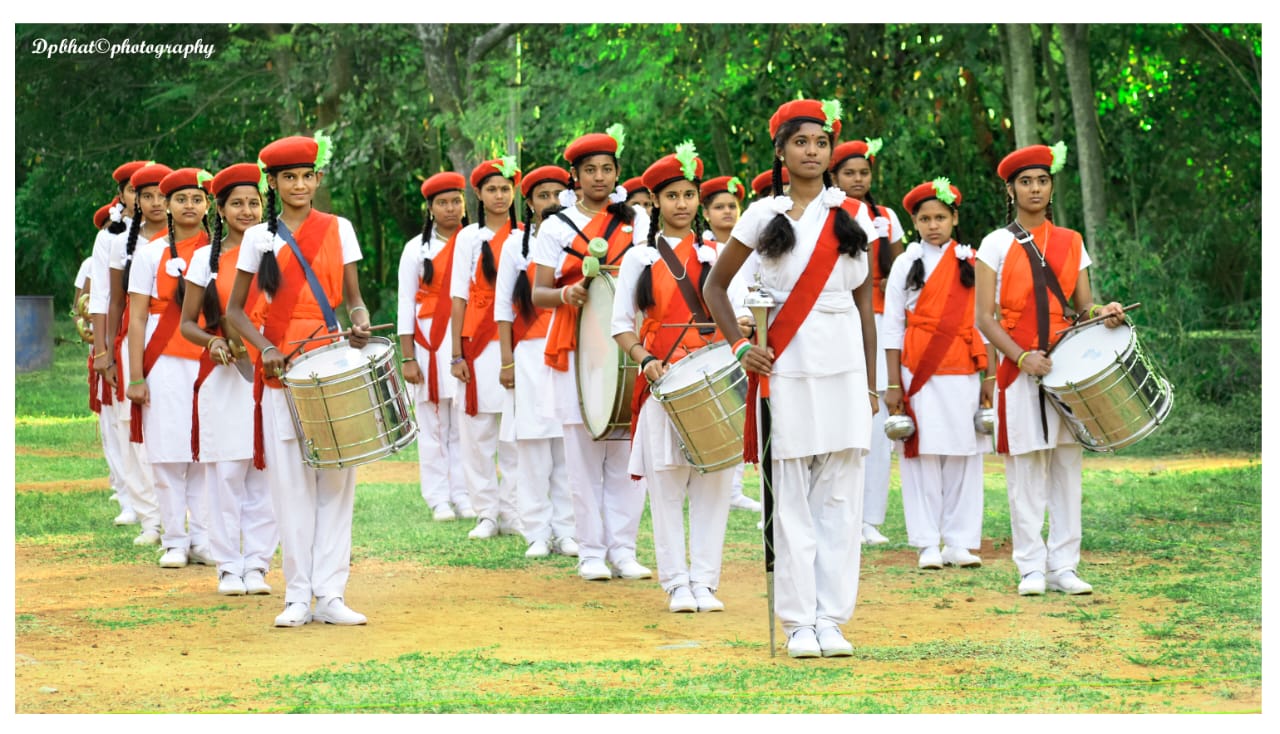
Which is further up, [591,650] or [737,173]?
[737,173]

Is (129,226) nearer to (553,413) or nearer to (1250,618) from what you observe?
(553,413)

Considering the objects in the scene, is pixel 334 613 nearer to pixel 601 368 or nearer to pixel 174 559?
pixel 601 368

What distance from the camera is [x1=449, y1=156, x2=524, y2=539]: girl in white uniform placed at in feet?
37.6

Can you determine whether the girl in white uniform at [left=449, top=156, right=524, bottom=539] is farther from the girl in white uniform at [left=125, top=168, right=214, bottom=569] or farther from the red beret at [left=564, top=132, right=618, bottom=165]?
the girl in white uniform at [left=125, top=168, right=214, bottom=569]

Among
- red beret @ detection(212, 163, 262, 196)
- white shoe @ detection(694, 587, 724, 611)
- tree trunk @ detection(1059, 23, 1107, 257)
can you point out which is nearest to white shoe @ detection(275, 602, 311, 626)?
white shoe @ detection(694, 587, 724, 611)

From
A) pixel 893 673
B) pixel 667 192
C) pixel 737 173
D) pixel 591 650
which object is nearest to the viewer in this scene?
pixel 893 673

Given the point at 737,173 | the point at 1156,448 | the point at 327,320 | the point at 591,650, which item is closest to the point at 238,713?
the point at 591,650

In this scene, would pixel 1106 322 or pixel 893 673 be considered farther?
pixel 1106 322

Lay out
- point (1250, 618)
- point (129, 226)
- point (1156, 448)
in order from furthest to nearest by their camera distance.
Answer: point (1156, 448)
point (129, 226)
point (1250, 618)

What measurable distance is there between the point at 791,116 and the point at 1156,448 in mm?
10424

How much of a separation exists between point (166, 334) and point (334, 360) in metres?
2.48

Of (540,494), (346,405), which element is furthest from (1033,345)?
(346,405)

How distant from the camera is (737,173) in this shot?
2561cm

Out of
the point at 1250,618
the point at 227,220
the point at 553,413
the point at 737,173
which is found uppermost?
the point at 737,173
